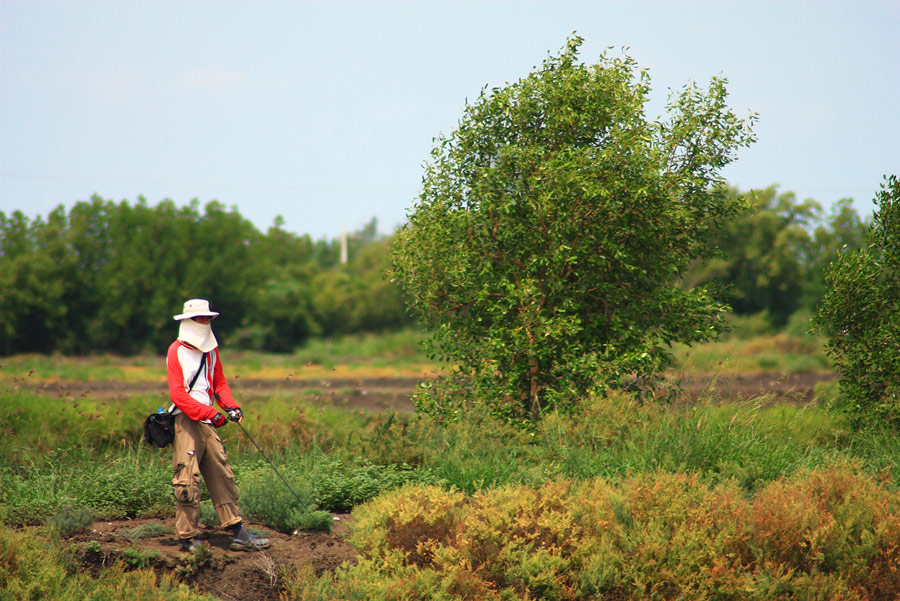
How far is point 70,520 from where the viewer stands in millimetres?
6684

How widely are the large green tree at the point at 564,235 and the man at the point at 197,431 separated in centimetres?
318

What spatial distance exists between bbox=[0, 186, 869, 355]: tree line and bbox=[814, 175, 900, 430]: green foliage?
23.8 meters

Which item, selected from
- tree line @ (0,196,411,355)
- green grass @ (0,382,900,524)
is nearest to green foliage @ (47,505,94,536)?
green grass @ (0,382,900,524)

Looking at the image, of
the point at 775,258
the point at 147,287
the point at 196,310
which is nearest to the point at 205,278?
the point at 147,287

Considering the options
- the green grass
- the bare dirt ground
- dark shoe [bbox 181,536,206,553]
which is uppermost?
the green grass

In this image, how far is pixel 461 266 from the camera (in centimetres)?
916

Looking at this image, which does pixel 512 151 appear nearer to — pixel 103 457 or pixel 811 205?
pixel 103 457

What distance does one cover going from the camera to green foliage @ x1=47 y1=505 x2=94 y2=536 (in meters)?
6.63

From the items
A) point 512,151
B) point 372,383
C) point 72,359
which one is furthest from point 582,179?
point 72,359

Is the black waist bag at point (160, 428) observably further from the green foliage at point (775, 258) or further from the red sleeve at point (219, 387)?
the green foliage at point (775, 258)

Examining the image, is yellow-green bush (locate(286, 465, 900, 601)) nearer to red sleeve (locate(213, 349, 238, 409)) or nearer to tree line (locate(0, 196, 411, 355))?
red sleeve (locate(213, 349, 238, 409))

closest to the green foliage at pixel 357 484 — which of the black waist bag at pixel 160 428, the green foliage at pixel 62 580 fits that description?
the black waist bag at pixel 160 428

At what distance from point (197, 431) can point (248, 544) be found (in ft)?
3.18

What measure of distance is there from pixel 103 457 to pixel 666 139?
23.4 feet
